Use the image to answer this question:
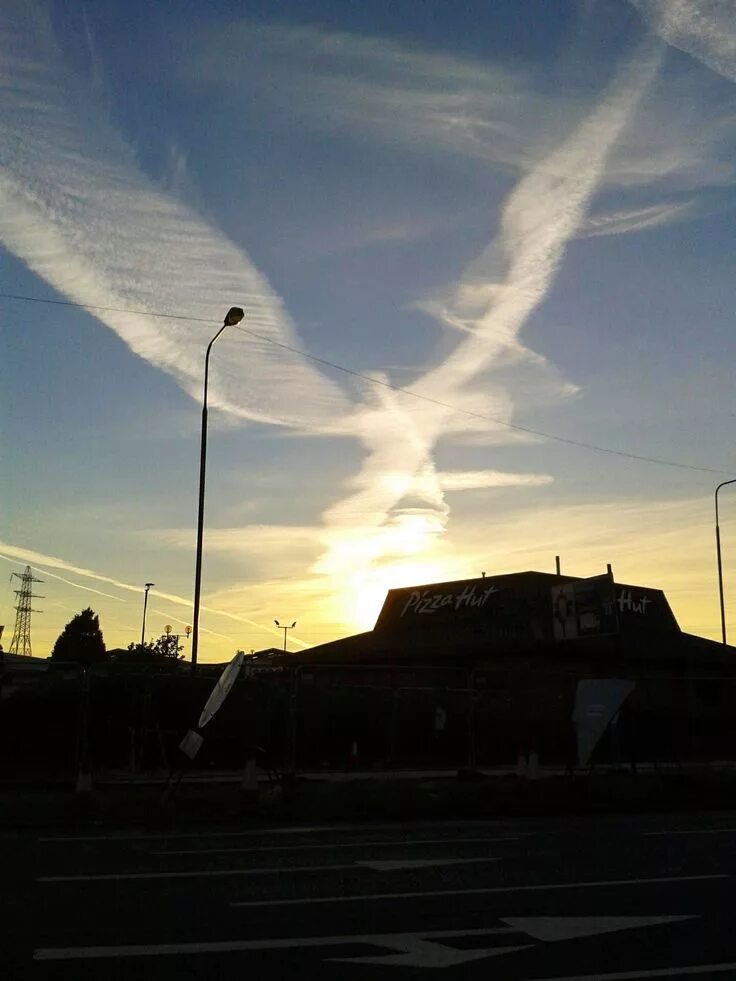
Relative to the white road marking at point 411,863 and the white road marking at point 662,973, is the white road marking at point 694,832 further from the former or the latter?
the white road marking at point 662,973

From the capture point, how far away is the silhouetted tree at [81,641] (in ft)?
300

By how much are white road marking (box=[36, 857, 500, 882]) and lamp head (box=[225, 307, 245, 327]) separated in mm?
16251

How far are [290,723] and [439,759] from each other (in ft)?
34.0

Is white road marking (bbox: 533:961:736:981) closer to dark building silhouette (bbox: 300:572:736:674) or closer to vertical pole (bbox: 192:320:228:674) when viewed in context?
vertical pole (bbox: 192:320:228:674)

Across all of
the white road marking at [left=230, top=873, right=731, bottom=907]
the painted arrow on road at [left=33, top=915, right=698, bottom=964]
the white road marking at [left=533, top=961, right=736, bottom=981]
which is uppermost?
the white road marking at [left=230, top=873, right=731, bottom=907]

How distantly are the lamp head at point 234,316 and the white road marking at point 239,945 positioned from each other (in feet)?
63.2

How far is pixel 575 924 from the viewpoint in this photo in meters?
7.96

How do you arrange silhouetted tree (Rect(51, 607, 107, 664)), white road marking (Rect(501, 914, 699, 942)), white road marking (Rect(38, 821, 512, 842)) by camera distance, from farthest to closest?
silhouetted tree (Rect(51, 607, 107, 664)), white road marking (Rect(38, 821, 512, 842)), white road marking (Rect(501, 914, 699, 942))

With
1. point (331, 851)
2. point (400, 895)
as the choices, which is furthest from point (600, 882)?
point (331, 851)

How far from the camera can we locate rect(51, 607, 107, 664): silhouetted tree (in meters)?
91.6

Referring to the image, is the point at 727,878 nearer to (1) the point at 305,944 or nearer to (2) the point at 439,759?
(1) the point at 305,944

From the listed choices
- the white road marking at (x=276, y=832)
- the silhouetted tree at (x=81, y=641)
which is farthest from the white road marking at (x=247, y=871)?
the silhouetted tree at (x=81, y=641)

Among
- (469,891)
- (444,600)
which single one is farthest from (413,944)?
(444,600)

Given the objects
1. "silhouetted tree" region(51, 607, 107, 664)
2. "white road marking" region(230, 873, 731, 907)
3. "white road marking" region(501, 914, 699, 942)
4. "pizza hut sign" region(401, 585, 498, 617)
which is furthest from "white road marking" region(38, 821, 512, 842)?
"silhouetted tree" region(51, 607, 107, 664)
